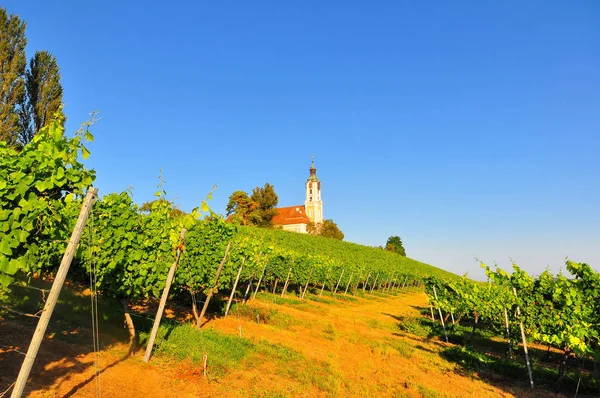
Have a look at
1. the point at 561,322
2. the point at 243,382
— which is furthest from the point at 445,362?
the point at 243,382

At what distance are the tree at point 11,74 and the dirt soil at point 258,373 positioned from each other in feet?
71.9

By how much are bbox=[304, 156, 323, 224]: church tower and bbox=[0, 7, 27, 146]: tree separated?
84.6 meters

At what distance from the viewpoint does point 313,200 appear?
351 ft

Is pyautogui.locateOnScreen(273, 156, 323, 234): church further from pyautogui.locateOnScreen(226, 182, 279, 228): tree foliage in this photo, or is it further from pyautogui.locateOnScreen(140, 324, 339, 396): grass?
pyautogui.locateOnScreen(140, 324, 339, 396): grass

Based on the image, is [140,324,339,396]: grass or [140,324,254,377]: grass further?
[140,324,254,377]: grass

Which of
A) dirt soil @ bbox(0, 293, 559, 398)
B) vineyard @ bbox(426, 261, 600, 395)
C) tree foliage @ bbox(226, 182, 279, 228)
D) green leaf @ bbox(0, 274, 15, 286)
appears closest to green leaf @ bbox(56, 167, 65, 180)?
green leaf @ bbox(0, 274, 15, 286)

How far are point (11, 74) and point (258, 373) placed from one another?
29.3m

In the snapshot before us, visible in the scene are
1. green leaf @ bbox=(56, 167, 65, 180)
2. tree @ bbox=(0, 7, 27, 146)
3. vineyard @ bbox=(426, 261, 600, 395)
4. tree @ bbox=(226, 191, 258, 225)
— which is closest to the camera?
green leaf @ bbox=(56, 167, 65, 180)

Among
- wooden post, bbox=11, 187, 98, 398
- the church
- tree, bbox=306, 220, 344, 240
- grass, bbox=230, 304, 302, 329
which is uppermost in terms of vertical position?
the church

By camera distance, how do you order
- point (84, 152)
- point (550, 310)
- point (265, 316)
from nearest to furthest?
point (84, 152)
point (550, 310)
point (265, 316)

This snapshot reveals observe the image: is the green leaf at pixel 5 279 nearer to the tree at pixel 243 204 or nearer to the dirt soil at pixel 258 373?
the dirt soil at pixel 258 373

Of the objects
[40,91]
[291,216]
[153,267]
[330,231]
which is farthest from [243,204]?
[153,267]

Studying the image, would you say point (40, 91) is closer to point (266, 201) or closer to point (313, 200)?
point (266, 201)

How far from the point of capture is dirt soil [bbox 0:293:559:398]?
5.80 meters
